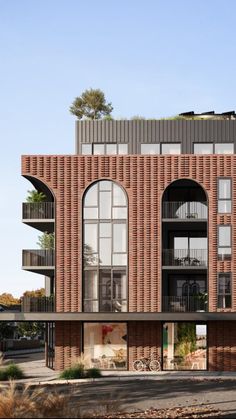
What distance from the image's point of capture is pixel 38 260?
44156mm

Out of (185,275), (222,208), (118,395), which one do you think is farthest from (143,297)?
(118,395)

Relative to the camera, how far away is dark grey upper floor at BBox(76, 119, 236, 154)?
4625cm

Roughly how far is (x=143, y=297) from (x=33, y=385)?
1032 centimetres

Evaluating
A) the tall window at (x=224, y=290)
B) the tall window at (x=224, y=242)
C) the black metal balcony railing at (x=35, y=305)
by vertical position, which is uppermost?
the tall window at (x=224, y=242)

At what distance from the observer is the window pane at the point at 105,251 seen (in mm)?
44031

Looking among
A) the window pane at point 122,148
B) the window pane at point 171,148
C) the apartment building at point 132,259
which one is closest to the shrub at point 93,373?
the apartment building at point 132,259

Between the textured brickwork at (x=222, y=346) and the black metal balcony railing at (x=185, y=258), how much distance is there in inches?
134

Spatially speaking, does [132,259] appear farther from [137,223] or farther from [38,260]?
[38,260]

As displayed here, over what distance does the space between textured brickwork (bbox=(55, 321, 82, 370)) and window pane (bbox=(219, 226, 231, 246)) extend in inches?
350

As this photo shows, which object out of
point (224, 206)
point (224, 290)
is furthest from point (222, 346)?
point (224, 206)

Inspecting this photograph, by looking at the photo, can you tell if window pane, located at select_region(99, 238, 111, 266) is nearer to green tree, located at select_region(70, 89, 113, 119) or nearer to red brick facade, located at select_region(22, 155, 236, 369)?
red brick facade, located at select_region(22, 155, 236, 369)

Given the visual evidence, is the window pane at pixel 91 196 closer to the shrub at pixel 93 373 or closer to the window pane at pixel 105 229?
the window pane at pixel 105 229

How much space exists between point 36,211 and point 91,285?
5033 mm

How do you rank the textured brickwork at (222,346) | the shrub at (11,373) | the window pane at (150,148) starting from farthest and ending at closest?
the window pane at (150,148)
the textured brickwork at (222,346)
the shrub at (11,373)
